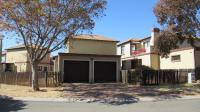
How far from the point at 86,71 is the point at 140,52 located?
13.2 meters

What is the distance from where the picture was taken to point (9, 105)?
16.9 m

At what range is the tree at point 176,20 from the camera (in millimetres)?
26094

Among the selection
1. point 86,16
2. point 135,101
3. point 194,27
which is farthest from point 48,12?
point 194,27

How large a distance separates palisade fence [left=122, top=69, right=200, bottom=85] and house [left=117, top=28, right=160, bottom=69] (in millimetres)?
6962

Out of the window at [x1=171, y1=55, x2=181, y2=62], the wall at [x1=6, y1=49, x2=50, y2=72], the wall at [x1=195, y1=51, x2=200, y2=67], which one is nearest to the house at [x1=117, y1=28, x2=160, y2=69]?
the window at [x1=171, y1=55, x2=181, y2=62]

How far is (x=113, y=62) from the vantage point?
36.8 meters

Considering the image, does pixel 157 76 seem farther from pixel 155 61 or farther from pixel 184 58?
pixel 155 61

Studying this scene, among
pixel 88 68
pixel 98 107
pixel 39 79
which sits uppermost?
pixel 88 68

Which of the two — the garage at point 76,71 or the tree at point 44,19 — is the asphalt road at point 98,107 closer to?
the tree at point 44,19

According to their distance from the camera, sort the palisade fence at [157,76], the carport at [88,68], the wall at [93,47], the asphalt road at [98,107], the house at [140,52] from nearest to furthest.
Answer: the asphalt road at [98,107], the palisade fence at [157,76], the carport at [88,68], the wall at [93,47], the house at [140,52]

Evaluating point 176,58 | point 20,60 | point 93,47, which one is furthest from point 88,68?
point 20,60

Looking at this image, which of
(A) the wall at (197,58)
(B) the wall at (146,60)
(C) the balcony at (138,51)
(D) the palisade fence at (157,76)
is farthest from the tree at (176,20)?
(C) the balcony at (138,51)

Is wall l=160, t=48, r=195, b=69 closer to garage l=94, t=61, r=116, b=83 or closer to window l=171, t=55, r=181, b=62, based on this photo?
window l=171, t=55, r=181, b=62

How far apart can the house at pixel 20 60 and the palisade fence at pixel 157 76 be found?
21.6 meters
